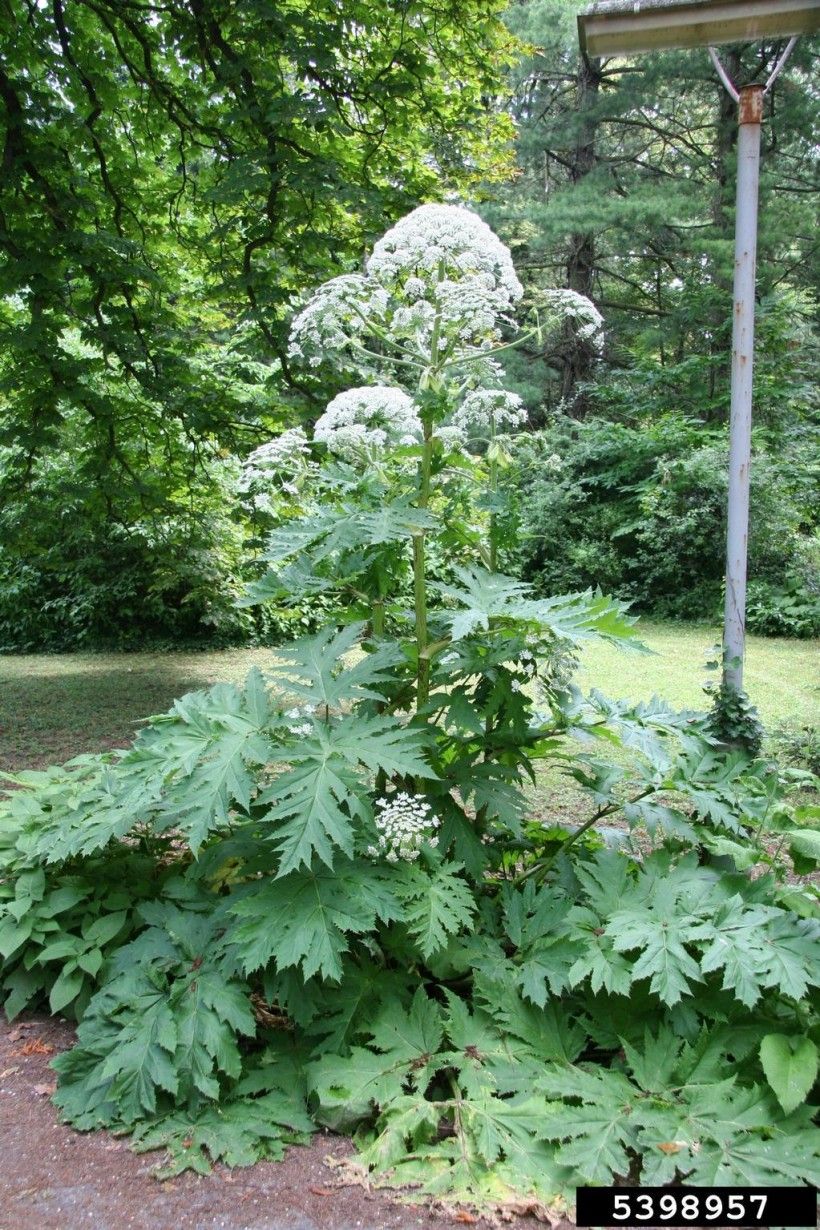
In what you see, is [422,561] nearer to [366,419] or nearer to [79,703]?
[366,419]

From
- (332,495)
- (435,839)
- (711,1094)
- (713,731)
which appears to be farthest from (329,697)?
(713,731)

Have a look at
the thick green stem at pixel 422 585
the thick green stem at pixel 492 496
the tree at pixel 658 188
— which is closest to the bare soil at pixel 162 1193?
the thick green stem at pixel 422 585

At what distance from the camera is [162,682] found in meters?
9.95

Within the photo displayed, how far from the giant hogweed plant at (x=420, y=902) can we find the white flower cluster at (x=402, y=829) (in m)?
0.01

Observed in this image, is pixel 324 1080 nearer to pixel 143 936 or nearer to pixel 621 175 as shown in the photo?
pixel 143 936

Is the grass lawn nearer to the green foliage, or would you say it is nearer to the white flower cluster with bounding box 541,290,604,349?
the green foliage

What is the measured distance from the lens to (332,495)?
3.35 meters

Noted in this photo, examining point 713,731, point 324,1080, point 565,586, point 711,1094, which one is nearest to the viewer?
point 711,1094

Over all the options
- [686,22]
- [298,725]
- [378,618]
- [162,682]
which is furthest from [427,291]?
[162,682]

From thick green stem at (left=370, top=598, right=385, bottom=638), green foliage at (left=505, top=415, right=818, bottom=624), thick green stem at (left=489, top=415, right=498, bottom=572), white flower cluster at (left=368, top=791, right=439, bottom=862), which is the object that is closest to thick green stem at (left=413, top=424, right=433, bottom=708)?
thick green stem at (left=370, top=598, right=385, bottom=638)

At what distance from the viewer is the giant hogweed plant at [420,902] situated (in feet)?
7.73

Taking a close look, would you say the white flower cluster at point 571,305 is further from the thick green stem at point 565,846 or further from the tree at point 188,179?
the tree at point 188,179

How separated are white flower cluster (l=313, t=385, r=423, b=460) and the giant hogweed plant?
0.6 inches

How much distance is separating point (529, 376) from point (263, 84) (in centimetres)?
1352
